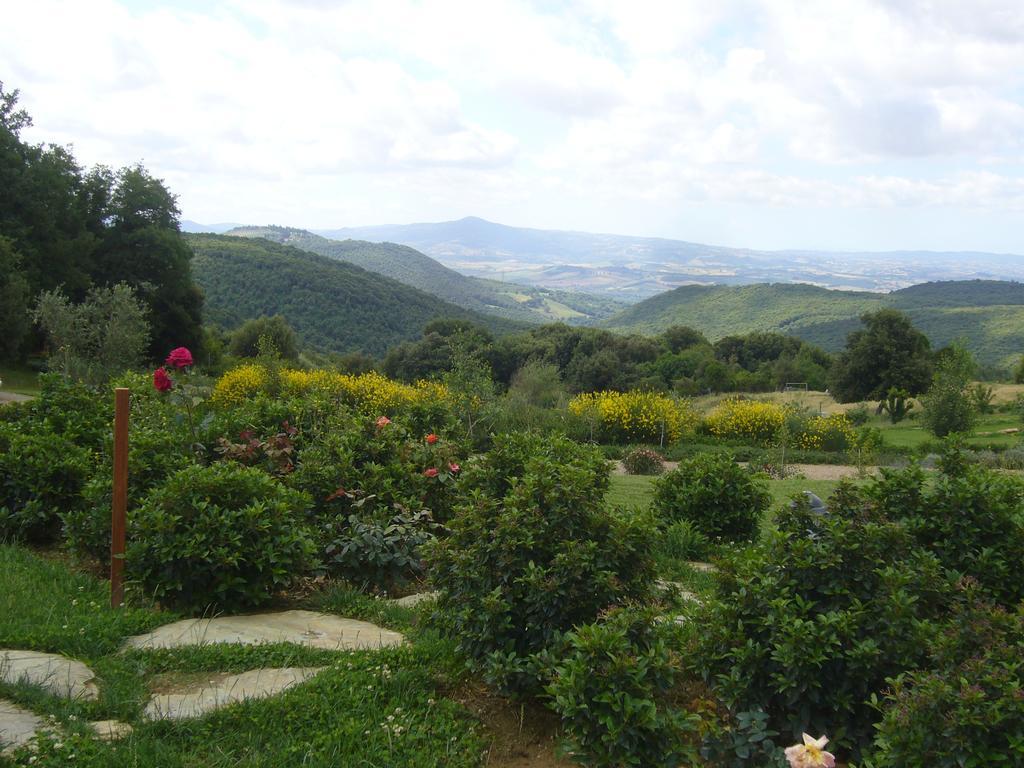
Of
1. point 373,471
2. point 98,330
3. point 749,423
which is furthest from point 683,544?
point 749,423

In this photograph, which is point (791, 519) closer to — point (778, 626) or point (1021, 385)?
point (778, 626)

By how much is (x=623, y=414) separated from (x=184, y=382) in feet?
49.2

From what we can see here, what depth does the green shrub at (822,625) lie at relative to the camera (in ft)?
8.55

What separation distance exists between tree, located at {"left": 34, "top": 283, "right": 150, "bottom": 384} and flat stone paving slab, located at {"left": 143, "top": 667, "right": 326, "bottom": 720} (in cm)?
1398

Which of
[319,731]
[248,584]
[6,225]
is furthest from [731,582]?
[6,225]

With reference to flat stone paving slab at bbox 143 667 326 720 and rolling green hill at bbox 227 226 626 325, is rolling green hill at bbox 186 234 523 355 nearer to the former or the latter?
rolling green hill at bbox 227 226 626 325

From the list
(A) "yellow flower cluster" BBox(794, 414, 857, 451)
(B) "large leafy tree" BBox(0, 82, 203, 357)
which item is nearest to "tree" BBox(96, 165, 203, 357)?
(B) "large leafy tree" BBox(0, 82, 203, 357)

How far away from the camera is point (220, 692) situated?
9.87 feet

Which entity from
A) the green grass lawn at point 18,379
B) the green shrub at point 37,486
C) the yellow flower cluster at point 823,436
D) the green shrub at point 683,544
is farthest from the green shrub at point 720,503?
the green grass lawn at point 18,379

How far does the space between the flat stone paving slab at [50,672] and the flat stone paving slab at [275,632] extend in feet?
1.08

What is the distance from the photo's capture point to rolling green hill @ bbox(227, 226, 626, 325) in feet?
362

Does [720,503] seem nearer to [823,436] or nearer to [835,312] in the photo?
[823,436]

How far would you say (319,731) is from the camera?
2.68 meters

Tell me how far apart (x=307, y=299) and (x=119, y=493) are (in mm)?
61796
